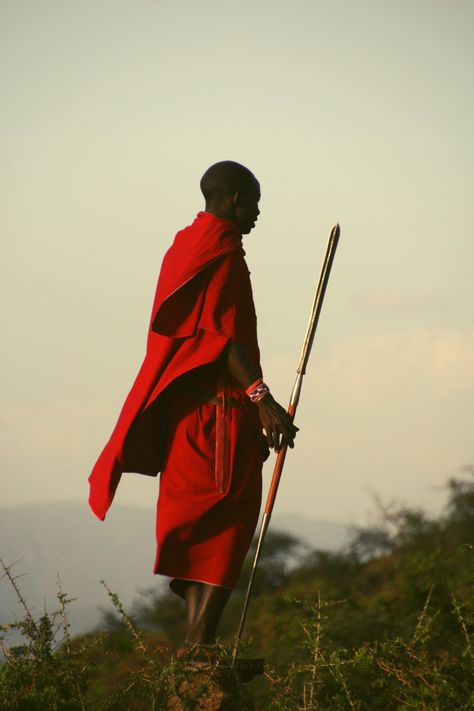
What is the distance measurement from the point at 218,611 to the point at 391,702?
103cm

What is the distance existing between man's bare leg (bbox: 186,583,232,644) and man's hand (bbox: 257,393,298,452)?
637mm

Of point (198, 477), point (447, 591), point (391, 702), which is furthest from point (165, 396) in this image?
point (447, 591)

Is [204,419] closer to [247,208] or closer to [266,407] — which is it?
[266,407]

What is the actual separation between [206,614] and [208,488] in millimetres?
510

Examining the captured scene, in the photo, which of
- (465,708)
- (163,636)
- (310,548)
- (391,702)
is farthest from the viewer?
(310,548)

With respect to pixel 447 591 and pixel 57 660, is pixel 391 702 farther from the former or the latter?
pixel 447 591

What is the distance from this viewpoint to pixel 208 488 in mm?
5004

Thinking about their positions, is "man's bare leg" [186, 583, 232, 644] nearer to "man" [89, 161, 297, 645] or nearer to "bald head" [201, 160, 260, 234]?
"man" [89, 161, 297, 645]

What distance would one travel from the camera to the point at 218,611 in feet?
16.2

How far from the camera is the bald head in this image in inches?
205

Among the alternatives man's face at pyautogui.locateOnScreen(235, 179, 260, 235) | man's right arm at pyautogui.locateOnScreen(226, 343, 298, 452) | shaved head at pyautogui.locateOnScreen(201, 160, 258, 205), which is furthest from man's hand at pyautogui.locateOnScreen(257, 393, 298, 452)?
shaved head at pyautogui.locateOnScreen(201, 160, 258, 205)

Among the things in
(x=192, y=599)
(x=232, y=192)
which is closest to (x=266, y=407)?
(x=192, y=599)

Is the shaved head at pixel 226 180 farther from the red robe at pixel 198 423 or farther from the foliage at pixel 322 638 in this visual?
the foliage at pixel 322 638

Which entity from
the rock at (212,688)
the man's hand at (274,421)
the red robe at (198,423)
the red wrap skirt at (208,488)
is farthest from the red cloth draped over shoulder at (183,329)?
the rock at (212,688)
